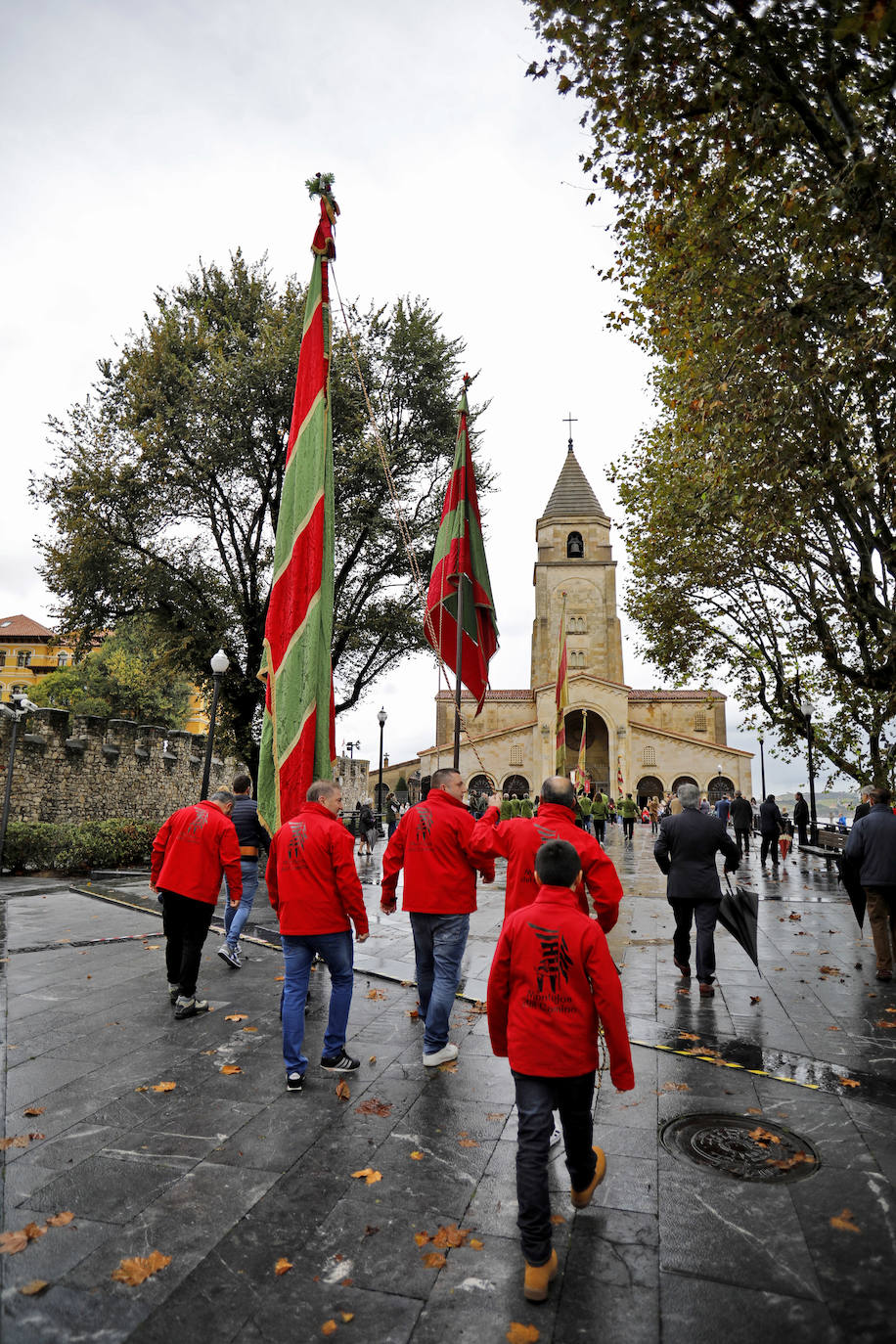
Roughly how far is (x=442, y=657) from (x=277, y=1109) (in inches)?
164

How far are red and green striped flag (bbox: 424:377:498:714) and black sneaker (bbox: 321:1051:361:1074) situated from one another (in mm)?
3528

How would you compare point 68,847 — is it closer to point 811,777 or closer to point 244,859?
point 244,859

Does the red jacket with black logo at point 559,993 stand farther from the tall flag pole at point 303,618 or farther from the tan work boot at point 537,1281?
the tall flag pole at point 303,618

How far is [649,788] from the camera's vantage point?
52469 mm

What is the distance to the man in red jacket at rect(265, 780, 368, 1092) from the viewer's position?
176 inches

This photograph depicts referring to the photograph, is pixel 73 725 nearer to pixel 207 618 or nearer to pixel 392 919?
pixel 207 618

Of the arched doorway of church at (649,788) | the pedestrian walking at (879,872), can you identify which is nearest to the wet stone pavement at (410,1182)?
the pedestrian walking at (879,872)

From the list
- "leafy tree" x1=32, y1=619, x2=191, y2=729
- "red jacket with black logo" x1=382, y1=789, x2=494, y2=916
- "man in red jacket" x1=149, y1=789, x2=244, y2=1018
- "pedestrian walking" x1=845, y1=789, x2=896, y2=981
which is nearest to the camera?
"red jacket with black logo" x1=382, y1=789, x2=494, y2=916

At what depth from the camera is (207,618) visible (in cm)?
1883

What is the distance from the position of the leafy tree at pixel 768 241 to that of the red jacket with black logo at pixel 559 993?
5.18 meters

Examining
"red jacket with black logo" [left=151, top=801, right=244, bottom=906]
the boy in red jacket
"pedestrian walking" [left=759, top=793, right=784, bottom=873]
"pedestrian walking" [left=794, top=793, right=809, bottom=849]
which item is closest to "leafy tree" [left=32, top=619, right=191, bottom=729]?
"pedestrian walking" [left=794, top=793, right=809, bottom=849]

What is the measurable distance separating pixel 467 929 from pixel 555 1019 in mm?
2143

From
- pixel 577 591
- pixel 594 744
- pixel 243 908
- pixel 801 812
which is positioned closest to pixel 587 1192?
pixel 243 908

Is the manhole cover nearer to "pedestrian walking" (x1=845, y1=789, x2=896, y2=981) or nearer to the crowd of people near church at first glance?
the crowd of people near church
